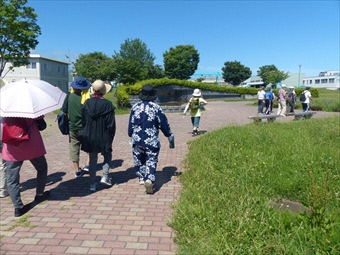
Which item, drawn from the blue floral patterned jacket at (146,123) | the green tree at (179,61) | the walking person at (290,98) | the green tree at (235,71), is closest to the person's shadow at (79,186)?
the blue floral patterned jacket at (146,123)

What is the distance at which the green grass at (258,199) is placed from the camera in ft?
8.92

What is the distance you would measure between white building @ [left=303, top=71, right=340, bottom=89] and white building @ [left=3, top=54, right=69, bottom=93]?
263 feet

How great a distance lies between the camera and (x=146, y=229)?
10.9ft

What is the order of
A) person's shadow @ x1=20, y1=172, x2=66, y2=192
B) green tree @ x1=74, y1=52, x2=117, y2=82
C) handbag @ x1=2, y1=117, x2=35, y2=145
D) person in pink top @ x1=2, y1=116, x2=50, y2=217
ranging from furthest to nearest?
green tree @ x1=74, y1=52, x2=117, y2=82, person's shadow @ x1=20, y1=172, x2=66, y2=192, person in pink top @ x1=2, y1=116, x2=50, y2=217, handbag @ x1=2, y1=117, x2=35, y2=145

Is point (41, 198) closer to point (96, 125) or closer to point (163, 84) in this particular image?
point (96, 125)

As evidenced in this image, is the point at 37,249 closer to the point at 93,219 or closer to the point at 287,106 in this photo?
the point at 93,219

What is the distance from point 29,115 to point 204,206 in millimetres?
2406

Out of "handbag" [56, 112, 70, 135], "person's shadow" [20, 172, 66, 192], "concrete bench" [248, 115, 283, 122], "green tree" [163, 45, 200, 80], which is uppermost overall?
"green tree" [163, 45, 200, 80]

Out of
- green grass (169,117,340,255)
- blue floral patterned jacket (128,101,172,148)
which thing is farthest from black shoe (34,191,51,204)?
green grass (169,117,340,255)

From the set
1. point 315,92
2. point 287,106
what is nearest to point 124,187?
point 287,106

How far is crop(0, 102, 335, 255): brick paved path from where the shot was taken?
2980mm

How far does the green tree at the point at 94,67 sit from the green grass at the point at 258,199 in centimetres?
4744

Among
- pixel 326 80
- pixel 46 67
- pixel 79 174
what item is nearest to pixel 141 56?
pixel 46 67

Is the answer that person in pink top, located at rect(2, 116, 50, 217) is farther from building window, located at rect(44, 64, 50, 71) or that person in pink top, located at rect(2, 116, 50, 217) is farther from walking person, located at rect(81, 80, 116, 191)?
building window, located at rect(44, 64, 50, 71)
